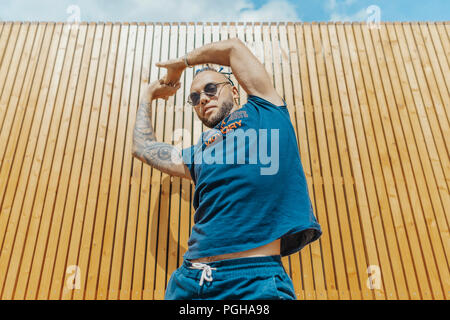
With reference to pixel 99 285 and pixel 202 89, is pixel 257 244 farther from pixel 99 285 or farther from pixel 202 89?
pixel 99 285

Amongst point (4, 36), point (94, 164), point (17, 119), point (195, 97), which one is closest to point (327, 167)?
point (195, 97)

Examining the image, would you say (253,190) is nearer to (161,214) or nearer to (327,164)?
(161,214)

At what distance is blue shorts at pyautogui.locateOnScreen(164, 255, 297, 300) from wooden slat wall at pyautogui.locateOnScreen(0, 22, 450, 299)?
2140 mm

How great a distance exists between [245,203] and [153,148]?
90 cm

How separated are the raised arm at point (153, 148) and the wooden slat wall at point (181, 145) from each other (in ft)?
5.26

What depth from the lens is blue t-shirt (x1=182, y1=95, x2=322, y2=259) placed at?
1136 mm

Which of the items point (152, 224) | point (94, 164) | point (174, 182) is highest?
point (94, 164)

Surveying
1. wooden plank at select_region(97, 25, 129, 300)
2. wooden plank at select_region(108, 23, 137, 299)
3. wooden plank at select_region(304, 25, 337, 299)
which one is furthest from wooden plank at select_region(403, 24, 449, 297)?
wooden plank at select_region(97, 25, 129, 300)

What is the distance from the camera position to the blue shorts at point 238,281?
3.38ft

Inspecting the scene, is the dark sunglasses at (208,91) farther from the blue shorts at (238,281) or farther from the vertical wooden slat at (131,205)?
the vertical wooden slat at (131,205)

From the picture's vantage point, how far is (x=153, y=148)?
1843 millimetres

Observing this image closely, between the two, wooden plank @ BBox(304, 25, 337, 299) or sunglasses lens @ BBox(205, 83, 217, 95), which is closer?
sunglasses lens @ BBox(205, 83, 217, 95)

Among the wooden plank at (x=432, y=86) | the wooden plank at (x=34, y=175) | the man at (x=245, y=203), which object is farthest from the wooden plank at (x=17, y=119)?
the wooden plank at (x=432, y=86)

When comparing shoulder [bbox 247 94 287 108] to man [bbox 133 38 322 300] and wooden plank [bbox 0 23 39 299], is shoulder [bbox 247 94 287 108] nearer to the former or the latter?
man [bbox 133 38 322 300]
